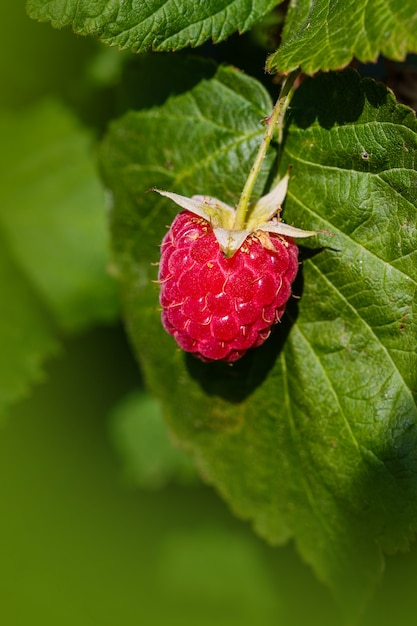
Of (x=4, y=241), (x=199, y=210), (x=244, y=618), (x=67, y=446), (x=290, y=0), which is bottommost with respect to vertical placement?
(x=244, y=618)

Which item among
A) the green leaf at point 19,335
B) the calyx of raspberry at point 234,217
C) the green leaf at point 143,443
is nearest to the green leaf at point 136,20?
the calyx of raspberry at point 234,217

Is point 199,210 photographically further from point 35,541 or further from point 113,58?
point 35,541

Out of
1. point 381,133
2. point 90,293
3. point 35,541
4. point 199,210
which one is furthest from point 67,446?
point 381,133

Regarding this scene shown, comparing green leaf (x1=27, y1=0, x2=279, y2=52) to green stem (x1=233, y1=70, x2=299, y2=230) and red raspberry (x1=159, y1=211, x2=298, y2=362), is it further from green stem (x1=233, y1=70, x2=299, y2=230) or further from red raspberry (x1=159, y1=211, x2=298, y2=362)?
red raspberry (x1=159, y1=211, x2=298, y2=362)

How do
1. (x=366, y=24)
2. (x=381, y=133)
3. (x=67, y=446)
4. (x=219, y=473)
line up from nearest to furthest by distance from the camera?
1. (x=366, y=24)
2. (x=381, y=133)
3. (x=219, y=473)
4. (x=67, y=446)

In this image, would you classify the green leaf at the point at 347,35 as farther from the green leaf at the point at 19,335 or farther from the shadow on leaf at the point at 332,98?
the green leaf at the point at 19,335

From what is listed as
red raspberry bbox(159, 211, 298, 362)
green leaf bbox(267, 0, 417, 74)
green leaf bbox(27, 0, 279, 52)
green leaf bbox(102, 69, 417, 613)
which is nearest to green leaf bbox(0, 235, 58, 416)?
green leaf bbox(102, 69, 417, 613)
